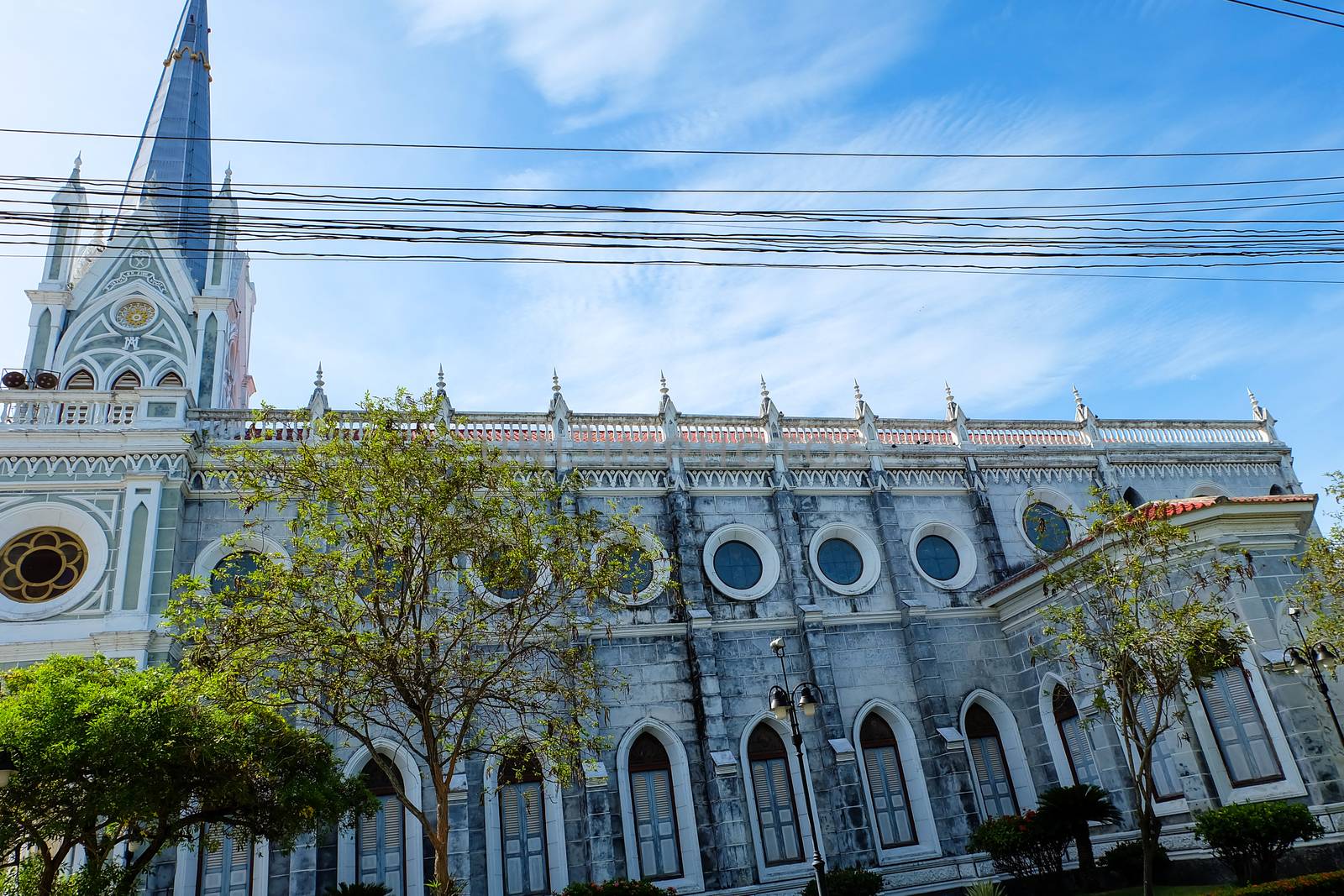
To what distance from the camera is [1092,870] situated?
19469 mm

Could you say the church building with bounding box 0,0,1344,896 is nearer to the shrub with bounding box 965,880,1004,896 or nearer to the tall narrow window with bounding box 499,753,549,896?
the tall narrow window with bounding box 499,753,549,896

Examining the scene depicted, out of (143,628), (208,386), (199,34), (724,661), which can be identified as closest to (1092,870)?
(724,661)

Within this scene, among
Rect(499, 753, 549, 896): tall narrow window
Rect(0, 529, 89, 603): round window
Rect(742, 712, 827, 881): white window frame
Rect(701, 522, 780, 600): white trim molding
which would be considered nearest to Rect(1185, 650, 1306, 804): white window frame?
Rect(742, 712, 827, 881): white window frame

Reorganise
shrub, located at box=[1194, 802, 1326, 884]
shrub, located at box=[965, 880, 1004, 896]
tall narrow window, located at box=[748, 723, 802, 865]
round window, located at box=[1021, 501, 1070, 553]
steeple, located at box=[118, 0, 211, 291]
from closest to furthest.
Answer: shrub, located at box=[1194, 802, 1326, 884], shrub, located at box=[965, 880, 1004, 896], tall narrow window, located at box=[748, 723, 802, 865], round window, located at box=[1021, 501, 1070, 553], steeple, located at box=[118, 0, 211, 291]

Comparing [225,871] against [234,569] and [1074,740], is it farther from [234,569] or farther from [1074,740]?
[1074,740]

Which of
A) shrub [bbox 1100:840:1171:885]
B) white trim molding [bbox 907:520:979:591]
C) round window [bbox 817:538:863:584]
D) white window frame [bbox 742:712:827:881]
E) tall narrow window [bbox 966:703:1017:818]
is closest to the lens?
shrub [bbox 1100:840:1171:885]

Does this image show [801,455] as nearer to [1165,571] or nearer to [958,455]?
[958,455]

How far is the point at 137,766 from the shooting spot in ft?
42.5

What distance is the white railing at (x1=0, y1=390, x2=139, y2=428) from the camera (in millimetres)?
21266

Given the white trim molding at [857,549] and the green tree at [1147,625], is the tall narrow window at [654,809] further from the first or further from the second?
the green tree at [1147,625]

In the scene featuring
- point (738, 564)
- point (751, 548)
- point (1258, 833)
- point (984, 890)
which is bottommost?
point (984, 890)

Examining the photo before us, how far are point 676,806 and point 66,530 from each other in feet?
47.1

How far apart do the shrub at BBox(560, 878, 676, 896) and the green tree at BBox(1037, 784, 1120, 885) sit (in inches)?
312

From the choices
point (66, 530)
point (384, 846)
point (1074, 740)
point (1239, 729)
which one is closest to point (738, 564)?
point (1074, 740)
